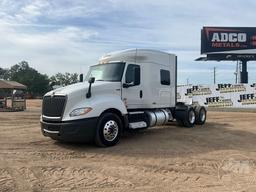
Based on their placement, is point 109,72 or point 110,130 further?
point 109,72

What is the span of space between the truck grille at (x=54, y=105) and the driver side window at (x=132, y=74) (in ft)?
8.94

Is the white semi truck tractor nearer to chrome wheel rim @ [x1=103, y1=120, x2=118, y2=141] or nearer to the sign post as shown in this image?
chrome wheel rim @ [x1=103, y1=120, x2=118, y2=141]

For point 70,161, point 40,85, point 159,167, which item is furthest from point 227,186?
point 40,85

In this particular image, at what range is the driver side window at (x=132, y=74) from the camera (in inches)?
587

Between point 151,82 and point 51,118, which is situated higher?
point 151,82

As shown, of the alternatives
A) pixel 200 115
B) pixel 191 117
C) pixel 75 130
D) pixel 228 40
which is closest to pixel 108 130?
pixel 75 130

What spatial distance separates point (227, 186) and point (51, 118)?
248 inches

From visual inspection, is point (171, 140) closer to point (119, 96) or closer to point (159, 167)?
point (119, 96)

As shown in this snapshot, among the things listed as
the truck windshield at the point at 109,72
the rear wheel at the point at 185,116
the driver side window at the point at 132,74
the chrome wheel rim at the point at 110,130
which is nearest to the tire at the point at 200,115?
the rear wheel at the point at 185,116

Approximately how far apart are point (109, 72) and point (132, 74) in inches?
31.5

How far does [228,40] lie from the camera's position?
146ft

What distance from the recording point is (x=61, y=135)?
12750 millimetres

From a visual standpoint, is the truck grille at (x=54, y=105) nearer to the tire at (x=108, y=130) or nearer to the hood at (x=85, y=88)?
the hood at (x=85, y=88)

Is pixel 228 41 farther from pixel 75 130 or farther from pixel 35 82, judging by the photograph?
pixel 35 82
